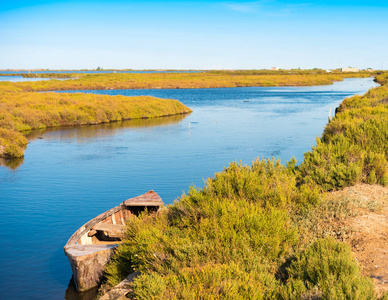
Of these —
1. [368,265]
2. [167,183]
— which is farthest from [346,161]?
[167,183]

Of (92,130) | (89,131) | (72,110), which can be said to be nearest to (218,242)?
(89,131)

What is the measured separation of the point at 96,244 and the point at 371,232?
7568 mm

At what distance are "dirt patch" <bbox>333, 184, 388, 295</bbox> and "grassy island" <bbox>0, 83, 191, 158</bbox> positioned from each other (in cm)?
2652

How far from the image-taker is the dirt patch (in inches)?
264

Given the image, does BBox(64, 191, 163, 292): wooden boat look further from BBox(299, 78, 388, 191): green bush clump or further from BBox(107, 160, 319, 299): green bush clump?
BBox(299, 78, 388, 191): green bush clump

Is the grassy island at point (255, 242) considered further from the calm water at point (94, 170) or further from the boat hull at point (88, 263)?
the calm water at point (94, 170)

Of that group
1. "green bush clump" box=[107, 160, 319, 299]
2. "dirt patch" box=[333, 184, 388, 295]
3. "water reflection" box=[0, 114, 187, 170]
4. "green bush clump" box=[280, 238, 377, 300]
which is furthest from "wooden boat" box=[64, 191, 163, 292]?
"water reflection" box=[0, 114, 187, 170]

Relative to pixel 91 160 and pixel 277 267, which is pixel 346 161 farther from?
pixel 91 160

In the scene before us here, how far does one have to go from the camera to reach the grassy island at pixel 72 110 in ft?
126

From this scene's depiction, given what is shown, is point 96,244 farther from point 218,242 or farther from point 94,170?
point 94,170

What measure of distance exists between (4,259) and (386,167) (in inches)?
507

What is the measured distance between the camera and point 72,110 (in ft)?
140

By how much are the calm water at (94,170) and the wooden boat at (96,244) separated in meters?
0.90

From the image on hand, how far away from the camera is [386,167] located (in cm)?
1255
